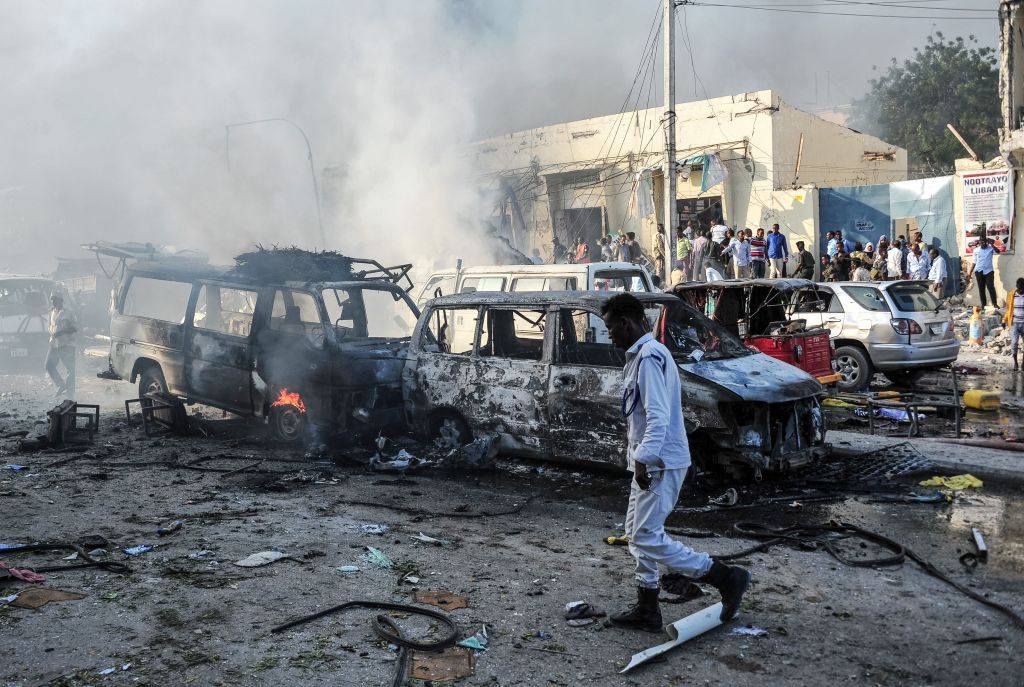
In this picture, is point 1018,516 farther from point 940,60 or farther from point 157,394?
point 940,60

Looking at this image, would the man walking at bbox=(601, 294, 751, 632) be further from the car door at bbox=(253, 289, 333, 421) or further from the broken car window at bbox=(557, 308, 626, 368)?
the car door at bbox=(253, 289, 333, 421)

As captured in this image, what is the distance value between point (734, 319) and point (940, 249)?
11612mm

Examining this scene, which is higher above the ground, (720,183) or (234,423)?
(720,183)

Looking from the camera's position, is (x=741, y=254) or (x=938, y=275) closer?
(x=938, y=275)

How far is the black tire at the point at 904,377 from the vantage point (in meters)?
12.9

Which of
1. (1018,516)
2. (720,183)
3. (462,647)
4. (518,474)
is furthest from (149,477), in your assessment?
(720,183)

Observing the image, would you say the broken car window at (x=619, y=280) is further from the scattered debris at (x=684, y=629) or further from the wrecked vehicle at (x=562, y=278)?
the scattered debris at (x=684, y=629)

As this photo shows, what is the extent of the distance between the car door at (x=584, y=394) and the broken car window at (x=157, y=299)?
5.02m

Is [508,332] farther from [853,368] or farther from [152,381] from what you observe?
[853,368]

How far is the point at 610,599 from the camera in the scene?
4598mm

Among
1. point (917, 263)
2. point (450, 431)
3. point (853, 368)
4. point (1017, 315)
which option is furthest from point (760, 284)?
point (917, 263)

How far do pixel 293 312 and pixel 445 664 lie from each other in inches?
235

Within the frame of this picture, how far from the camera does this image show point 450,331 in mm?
8586

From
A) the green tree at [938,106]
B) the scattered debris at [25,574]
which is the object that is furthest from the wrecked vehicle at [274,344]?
the green tree at [938,106]
